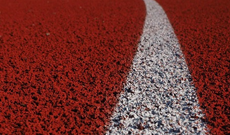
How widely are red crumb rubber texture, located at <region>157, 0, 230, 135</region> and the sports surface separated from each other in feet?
0.09

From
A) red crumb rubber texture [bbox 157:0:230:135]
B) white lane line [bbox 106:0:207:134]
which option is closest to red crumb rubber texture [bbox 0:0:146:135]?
white lane line [bbox 106:0:207:134]

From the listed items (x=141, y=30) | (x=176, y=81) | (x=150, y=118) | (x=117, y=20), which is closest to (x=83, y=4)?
(x=117, y=20)

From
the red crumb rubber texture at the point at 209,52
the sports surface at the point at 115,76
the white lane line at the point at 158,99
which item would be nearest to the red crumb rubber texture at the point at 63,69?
the sports surface at the point at 115,76

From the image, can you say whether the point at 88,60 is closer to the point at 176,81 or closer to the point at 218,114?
the point at 176,81

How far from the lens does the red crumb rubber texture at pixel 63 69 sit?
4.35 meters

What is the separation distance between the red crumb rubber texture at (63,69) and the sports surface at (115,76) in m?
0.02

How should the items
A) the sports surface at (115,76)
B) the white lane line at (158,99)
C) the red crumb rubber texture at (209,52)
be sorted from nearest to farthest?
the white lane line at (158,99), the sports surface at (115,76), the red crumb rubber texture at (209,52)

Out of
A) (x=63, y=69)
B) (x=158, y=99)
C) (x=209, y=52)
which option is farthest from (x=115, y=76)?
(x=209, y=52)

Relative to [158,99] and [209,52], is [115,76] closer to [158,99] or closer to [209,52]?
[158,99]

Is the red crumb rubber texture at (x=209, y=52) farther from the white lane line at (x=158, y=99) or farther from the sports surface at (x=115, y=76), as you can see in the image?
the white lane line at (x=158, y=99)

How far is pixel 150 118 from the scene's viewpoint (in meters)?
4.32

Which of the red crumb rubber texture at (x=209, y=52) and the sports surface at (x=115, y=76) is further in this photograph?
the red crumb rubber texture at (x=209, y=52)

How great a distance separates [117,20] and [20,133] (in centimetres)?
844

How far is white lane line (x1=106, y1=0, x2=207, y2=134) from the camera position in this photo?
4125 mm
